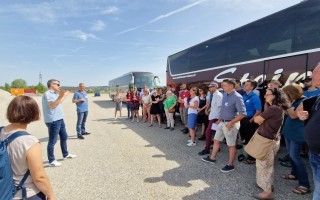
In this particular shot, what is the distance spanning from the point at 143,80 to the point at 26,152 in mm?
19519

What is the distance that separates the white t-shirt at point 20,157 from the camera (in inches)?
64.4

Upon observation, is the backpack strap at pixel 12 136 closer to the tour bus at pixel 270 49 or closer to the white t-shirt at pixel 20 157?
the white t-shirt at pixel 20 157

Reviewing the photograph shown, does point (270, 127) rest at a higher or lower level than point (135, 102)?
higher

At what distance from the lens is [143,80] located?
68.9 feet

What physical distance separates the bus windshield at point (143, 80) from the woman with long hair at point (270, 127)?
17930 mm

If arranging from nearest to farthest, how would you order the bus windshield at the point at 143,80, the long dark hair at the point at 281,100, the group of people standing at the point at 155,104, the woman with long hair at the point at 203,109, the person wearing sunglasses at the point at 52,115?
1. the long dark hair at the point at 281,100
2. the person wearing sunglasses at the point at 52,115
3. the woman with long hair at the point at 203,109
4. the group of people standing at the point at 155,104
5. the bus windshield at the point at 143,80

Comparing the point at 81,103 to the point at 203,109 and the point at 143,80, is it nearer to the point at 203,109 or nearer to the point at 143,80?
the point at 203,109

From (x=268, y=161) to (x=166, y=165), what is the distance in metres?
2.15

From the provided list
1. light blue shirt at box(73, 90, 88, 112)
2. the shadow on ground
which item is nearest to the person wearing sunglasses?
the shadow on ground

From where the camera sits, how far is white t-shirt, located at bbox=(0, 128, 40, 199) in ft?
5.37

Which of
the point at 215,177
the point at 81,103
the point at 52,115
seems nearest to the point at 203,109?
the point at 215,177

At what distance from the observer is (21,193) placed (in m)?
1.69

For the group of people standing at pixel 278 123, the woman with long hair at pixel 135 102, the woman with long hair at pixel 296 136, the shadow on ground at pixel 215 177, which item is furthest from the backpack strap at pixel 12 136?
the woman with long hair at pixel 135 102

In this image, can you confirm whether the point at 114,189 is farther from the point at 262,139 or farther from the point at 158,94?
the point at 158,94
